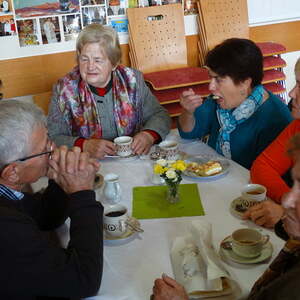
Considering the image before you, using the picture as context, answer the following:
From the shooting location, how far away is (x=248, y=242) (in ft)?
3.76

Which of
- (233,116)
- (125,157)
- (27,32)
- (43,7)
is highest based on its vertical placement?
(43,7)

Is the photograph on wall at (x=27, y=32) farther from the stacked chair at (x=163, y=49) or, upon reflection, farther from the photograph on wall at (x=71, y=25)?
the stacked chair at (x=163, y=49)

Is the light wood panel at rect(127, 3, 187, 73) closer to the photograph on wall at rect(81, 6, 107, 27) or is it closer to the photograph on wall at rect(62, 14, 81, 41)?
the photograph on wall at rect(81, 6, 107, 27)

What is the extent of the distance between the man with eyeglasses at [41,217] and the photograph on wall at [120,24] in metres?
2.25

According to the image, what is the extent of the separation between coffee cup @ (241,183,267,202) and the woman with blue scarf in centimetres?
56

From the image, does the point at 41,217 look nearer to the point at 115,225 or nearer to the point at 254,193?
the point at 115,225

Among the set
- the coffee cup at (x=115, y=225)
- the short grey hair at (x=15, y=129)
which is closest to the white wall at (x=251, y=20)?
the short grey hair at (x=15, y=129)

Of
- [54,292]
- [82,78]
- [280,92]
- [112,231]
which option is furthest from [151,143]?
[280,92]

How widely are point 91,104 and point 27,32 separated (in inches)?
52.2

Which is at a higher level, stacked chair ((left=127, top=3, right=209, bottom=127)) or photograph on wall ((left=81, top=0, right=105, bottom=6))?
photograph on wall ((left=81, top=0, right=105, bottom=6))

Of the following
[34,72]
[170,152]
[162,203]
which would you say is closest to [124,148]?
[170,152]

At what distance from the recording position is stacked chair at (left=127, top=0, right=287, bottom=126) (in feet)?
10.9

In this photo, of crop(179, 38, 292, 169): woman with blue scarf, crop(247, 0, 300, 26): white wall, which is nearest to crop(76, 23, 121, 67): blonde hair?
crop(179, 38, 292, 169): woman with blue scarf

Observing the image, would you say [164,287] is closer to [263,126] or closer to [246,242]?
[246,242]
